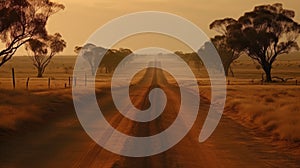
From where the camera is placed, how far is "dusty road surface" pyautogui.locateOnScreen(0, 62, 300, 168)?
13.6 m

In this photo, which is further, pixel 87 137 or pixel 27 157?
pixel 87 137

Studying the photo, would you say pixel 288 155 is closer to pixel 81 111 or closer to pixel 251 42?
pixel 81 111

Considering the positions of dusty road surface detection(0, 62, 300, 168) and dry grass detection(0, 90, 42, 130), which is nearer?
dusty road surface detection(0, 62, 300, 168)

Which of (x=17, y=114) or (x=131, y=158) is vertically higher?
(x=17, y=114)

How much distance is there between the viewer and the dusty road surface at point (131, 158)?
44.7ft

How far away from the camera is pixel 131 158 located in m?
14.1

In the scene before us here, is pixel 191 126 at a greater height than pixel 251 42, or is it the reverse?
pixel 251 42

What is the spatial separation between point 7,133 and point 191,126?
7.98 meters

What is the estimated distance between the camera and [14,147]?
16016 mm

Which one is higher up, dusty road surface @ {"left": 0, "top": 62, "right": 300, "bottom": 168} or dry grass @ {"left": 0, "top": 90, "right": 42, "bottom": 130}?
dry grass @ {"left": 0, "top": 90, "right": 42, "bottom": 130}

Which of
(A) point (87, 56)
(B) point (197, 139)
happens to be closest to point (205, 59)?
(A) point (87, 56)

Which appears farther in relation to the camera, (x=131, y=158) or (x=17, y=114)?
(x=17, y=114)

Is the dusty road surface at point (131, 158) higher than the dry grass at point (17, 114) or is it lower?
lower

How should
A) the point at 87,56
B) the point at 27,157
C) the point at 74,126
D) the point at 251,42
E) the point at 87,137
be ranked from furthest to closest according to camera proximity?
the point at 87,56
the point at 251,42
the point at 74,126
the point at 87,137
the point at 27,157
